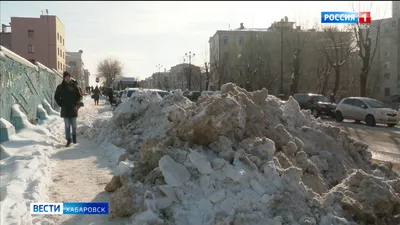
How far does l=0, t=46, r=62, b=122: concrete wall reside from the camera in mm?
8945

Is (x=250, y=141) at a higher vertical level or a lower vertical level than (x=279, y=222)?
higher

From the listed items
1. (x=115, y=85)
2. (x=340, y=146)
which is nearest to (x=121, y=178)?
(x=340, y=146)

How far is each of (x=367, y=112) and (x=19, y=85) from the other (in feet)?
56.2

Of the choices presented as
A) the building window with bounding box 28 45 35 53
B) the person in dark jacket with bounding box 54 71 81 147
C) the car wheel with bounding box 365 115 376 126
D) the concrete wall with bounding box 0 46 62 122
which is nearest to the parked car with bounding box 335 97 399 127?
the car wheel with bounding box 365 115 376 126

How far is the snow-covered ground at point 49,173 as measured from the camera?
4.57 meters

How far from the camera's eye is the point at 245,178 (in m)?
4.36

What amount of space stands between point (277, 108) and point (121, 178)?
3.32 meters

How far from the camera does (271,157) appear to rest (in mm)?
4957

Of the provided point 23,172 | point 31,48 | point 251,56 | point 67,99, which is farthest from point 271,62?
point 23,172

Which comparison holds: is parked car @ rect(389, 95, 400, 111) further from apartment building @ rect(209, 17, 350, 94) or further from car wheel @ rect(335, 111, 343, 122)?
car wheel @ rect(335, 111, 343, 122)

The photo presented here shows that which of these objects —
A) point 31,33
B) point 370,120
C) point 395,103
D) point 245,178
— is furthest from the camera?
point 31,33

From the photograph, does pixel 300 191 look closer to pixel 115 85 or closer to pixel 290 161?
pixel 290 161

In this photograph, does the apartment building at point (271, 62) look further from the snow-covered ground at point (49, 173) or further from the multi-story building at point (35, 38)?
the snow-covered ground at point (49, 173)

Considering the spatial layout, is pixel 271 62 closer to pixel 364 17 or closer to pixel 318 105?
pixel 364 17
